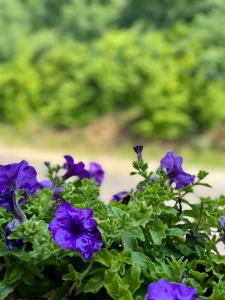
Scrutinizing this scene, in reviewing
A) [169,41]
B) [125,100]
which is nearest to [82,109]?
[125,100]

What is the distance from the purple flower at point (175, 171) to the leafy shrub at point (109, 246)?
2 centimetres

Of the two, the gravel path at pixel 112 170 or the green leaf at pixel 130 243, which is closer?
the green leaf at pixel 130 243

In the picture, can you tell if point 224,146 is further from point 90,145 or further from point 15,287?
point 15,287

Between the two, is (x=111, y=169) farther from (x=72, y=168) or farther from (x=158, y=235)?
(x=158, y=235)

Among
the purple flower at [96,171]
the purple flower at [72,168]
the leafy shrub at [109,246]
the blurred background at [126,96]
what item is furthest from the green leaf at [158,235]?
the blurred background at [126,96]

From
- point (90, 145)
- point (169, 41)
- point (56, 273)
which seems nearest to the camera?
point (56, 273)

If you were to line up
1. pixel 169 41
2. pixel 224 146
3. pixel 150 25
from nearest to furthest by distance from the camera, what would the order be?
pixel 224 146, pixel 169 41, pixel 150 25

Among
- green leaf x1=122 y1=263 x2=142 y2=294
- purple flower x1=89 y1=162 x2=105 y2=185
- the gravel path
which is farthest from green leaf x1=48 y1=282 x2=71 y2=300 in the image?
the gravel path

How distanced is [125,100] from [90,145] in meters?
1.72

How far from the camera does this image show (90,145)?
41.7 feet

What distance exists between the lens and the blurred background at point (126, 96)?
1202 cm

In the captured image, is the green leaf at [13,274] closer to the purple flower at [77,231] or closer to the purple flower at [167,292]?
the purple flower at [77,231]

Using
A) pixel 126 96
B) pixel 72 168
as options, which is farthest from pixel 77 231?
pixel 126 96

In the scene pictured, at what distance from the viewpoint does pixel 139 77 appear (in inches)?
523
